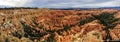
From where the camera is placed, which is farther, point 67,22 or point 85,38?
point 67,22

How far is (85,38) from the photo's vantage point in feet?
159

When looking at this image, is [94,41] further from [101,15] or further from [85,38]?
[101,15]

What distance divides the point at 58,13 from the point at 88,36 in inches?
265

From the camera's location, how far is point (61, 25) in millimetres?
52406

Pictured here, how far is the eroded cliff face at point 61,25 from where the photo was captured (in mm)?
49250

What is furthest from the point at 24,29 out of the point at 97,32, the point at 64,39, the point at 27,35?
the point at 97,32

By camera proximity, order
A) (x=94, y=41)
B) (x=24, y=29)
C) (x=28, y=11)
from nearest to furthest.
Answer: (x=94, y=41)
(x=24, y=29)
(x=28, y=11)

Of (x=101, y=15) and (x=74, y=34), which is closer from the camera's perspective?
(x=74, y=34)

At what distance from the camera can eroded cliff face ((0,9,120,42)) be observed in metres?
49.2

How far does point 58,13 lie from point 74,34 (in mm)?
4967

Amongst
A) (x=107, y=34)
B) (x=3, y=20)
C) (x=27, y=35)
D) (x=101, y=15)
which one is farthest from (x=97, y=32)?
(x=3, y=20)

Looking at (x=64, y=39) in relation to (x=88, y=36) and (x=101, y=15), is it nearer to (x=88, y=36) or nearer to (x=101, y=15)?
(x=88, y=36)

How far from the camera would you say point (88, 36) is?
48625mm

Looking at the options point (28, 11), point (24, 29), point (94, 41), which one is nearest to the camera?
point (94, 41)
